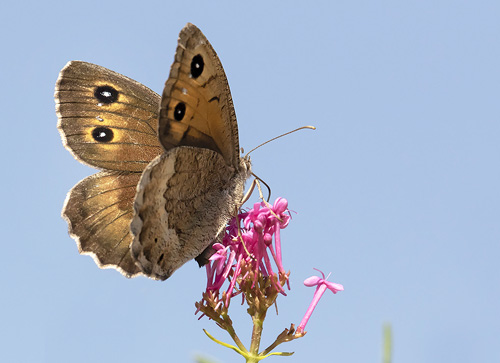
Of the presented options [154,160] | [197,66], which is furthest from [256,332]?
[197,66]

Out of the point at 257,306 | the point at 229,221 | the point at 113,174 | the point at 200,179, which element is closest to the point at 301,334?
the point at 257,306

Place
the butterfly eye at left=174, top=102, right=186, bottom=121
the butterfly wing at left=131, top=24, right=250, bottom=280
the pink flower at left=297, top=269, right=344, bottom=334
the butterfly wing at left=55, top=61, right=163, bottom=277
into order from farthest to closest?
1. the butterfly wing at left=55, top=61, right=163, bottom=277
2. the pink flower at left=297, top=269, right=344, bottom=334
3. the butterfly eye at left=174, top=102, right=186, bottom=121
4. the butterfly wing at left=131, top=24, right=250, bottom=280

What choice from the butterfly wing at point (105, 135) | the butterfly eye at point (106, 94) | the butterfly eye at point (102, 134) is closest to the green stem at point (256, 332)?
the butterfly wing at point (105, 135)

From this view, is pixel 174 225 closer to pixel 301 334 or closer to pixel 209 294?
pixel 209 294

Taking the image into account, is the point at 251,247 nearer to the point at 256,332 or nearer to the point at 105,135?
the point at 256,332

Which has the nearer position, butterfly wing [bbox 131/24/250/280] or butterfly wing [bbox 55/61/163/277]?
butterfly wing [bbox 131/24/250/280]

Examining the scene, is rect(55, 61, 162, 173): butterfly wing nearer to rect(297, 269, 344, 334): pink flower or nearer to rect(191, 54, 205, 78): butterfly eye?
rect(191, 54, 205, 78): butterfly eye

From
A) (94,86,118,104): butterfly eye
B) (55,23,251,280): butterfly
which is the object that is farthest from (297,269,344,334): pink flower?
(94,86,118,104): butterfly eye
